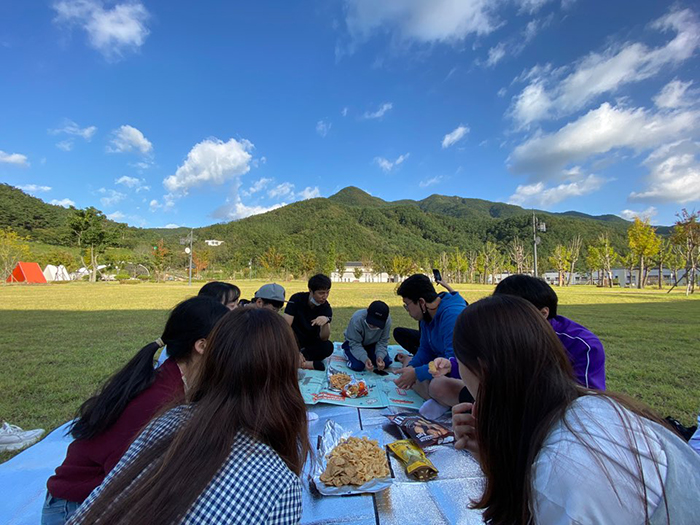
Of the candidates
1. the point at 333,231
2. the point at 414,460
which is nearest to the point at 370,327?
the point at 414,460

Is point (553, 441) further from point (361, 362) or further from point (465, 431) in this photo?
point (361, 362)

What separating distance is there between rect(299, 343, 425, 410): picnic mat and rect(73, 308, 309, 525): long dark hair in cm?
162

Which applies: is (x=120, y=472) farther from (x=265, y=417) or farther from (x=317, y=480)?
(x=317, y=480)

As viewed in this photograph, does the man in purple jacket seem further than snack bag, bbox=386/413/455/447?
No

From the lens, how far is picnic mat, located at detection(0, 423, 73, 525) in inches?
72.1

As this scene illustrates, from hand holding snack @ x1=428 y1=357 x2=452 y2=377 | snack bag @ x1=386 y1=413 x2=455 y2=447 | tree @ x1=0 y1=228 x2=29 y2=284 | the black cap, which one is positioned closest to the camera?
snack bag @ x1=386 y1=413 x2=455 y2=447

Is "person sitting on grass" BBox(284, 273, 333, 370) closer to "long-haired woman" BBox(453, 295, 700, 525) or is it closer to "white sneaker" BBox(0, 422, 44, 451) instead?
"white sneaker" BBox(0, 422, 44, 451)

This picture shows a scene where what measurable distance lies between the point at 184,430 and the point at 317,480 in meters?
1.21

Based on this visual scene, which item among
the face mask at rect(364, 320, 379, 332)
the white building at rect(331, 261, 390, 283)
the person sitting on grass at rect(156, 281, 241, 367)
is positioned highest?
the person sitting on grass at rect(156, 281, 241, 367)

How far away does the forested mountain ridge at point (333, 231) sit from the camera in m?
60.2

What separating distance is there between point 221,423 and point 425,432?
175 centimetres

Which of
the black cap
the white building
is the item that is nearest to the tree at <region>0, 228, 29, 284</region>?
the black cap

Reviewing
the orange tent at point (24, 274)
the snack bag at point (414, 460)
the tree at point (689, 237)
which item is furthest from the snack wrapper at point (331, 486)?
the orange tent at point (24, 274)

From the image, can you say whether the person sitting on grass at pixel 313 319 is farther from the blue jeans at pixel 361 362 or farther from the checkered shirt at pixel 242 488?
the checkered shirt at pixel 242 488
